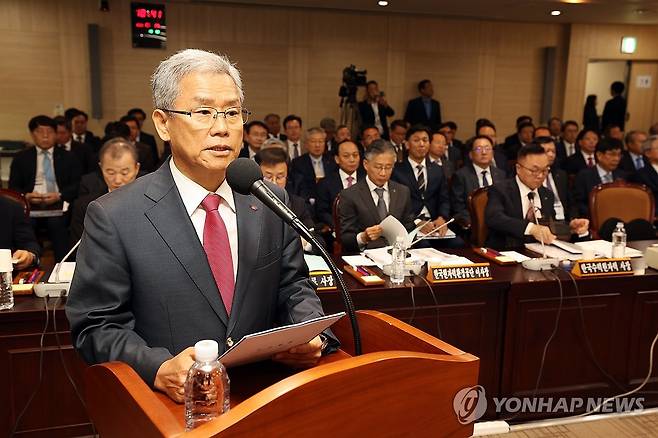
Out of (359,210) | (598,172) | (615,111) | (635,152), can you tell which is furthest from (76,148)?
(615,111)

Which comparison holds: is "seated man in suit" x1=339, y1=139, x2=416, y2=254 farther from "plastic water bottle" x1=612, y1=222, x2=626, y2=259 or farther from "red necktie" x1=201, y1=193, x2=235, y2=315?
"red necktie" x1=201, y1=193, x2=235, y2=315

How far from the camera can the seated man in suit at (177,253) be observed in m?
1.26

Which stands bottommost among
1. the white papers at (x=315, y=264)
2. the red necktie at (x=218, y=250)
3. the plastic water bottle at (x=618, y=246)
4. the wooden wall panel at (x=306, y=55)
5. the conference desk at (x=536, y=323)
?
the conference desk at (x=536, y=323)

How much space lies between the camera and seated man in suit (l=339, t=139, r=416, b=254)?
3867 millimetres

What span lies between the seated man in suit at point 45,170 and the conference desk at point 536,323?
3515 millimetres

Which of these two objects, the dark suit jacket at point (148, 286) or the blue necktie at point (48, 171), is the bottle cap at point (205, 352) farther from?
the blue necktie at point (48, 171)

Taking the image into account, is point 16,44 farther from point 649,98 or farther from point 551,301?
point 649,98

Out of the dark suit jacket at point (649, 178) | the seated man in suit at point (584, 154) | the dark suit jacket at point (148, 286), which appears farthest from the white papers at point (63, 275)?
the seated man in suit at point (584, 154)

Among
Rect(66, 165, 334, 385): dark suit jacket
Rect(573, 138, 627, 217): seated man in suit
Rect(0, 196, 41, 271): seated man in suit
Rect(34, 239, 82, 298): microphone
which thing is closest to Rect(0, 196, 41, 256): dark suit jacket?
Rect(0, 196, 41, 271): seated man in suit

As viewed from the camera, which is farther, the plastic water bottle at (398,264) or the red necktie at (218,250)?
the plastic water bottle at (398,264)

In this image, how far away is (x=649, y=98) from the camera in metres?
10.8

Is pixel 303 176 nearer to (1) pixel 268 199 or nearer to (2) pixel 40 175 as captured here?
(2) pixel 40 175

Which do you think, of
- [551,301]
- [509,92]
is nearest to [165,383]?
→ [551,301]

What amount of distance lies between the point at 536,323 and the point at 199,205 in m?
2.00
